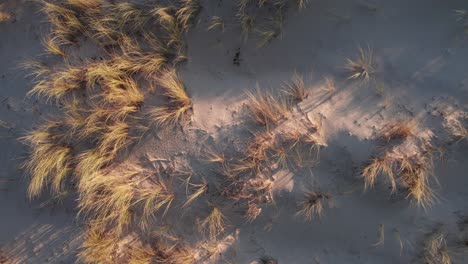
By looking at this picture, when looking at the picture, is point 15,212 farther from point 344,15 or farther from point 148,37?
point 344,15

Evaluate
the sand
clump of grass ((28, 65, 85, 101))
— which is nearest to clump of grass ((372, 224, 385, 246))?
the sand

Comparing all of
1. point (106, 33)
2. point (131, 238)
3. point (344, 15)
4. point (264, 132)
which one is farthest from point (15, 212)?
point (344, 15)

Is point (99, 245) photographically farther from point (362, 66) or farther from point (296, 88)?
point (362, 66)

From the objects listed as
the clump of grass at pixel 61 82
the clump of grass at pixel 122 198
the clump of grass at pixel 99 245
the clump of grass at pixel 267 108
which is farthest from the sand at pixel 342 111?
the clump of grass at pixel 61 82

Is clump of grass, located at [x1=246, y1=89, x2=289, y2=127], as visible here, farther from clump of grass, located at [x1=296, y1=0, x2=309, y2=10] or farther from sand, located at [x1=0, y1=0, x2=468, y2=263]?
clump of grass, located at [x1=296, y1=0, x2=309, y2=10]

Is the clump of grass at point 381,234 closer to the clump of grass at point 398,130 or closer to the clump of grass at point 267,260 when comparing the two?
the clump of grass at point 398,130
